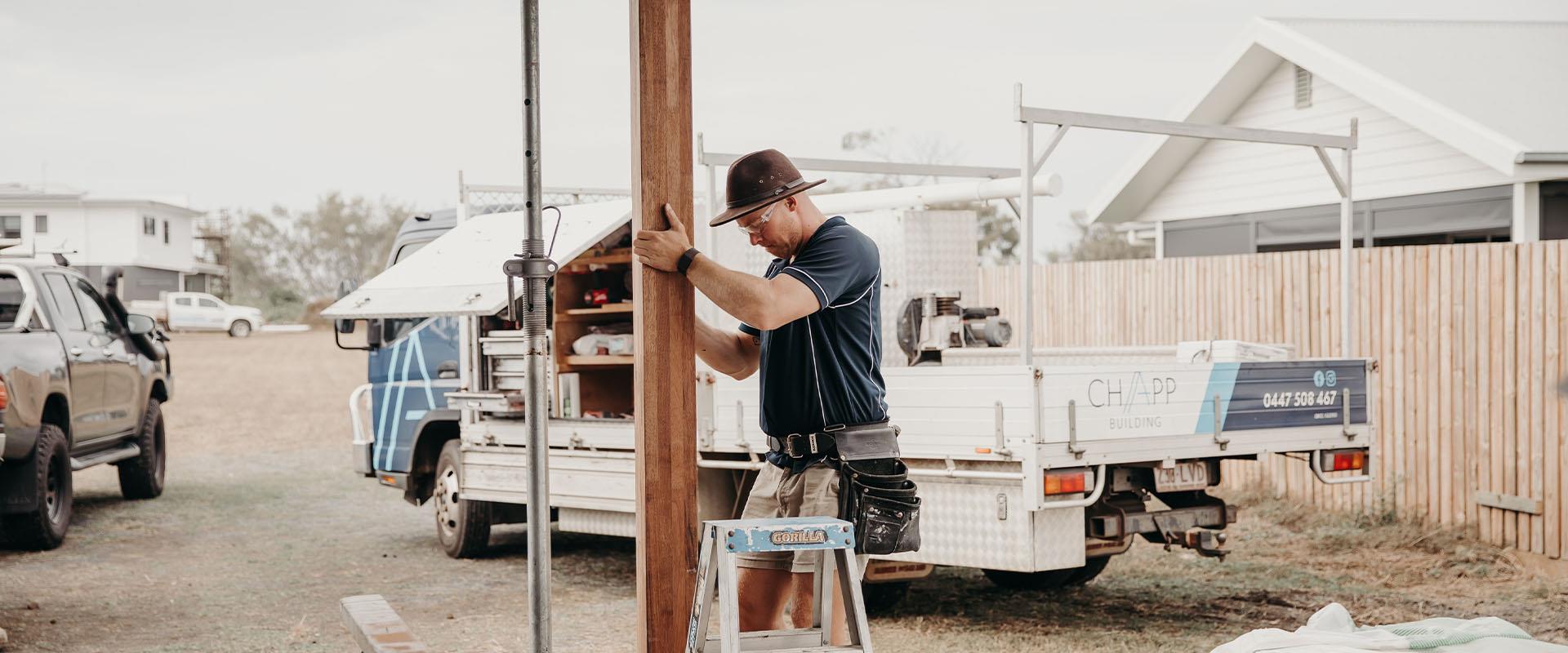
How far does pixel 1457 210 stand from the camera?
13070mm

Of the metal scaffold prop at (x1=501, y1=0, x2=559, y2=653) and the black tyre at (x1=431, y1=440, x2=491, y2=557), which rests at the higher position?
the metal scaffold prop at (x1=501, y1=0, x2=559, y2=653)

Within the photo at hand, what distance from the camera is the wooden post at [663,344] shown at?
3.90m

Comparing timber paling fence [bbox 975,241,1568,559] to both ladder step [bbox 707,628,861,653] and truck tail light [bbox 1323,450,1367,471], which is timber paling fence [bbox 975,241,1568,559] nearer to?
truck tail light [bbox 1323,450,1367,471]

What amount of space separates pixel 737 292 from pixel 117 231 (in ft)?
164

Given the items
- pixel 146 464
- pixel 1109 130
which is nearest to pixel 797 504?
Answer: pixel 1109 130

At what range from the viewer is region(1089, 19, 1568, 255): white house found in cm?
1253

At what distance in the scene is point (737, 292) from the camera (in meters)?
3.72

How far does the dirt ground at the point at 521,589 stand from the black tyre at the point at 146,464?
0.23m

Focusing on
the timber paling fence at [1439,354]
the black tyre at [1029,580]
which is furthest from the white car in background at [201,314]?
the black tyre at [1029,580]

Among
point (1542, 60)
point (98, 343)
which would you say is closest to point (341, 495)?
point (98, 343)

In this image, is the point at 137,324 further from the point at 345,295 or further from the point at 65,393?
the point at 345,295

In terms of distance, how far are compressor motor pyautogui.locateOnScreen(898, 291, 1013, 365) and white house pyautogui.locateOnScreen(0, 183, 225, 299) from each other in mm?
38300

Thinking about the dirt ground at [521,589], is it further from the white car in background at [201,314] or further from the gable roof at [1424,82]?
the white car in background at [201,314]

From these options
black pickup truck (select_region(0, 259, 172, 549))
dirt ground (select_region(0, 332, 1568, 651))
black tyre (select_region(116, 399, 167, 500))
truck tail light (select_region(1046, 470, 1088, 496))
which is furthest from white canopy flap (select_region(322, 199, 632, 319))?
black tyre (select_region(116, 399, 167, 500))
